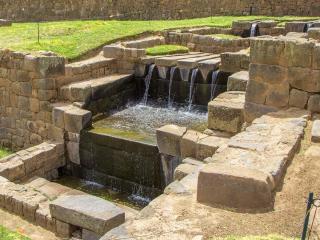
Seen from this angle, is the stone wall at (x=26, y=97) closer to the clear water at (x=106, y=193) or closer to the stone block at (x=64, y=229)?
the clear water at (x=106, y=193)

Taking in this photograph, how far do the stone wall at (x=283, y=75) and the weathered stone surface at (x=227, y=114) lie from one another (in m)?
0.61

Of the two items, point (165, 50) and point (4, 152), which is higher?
point (165, 50)

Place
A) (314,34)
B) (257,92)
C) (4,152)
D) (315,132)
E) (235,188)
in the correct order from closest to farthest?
(235,188)
(315,132)
(257,92)
(314,34)
(4,152)

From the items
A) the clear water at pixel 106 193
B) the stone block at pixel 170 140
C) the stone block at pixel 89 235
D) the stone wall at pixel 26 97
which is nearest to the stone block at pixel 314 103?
the stone block at pixel 170 140

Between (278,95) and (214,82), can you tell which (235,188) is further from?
(214,82)

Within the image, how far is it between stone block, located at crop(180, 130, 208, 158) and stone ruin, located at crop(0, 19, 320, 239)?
19mm

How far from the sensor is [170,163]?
8.51 m

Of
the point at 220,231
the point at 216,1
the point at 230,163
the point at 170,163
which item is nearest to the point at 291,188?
the point at 230,163

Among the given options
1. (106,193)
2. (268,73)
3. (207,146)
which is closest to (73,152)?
(106,193)

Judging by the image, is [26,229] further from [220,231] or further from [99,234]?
[220,231]

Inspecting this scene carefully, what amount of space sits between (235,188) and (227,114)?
12.1 ft

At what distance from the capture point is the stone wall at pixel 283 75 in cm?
671

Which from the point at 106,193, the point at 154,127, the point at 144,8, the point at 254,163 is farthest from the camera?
the point at 144,8

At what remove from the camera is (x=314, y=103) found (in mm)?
6785
